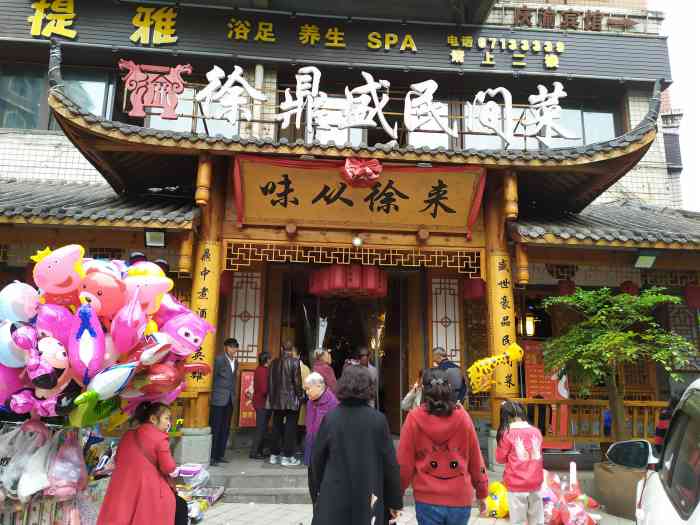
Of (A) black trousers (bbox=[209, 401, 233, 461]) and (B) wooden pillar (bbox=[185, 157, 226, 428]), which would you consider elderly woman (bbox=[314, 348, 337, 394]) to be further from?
(B) wooden pillar (bbox=[185, 157, 226, 428])

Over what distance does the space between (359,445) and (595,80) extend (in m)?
10.1

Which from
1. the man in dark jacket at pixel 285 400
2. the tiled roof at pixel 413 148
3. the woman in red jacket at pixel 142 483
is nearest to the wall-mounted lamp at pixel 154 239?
the tiled roof at pixel 413 148

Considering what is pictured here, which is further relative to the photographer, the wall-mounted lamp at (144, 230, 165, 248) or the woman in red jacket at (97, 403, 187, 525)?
the wall-mounted lamp at (144, 230, 165, 248)

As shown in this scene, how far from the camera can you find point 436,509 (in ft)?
10.3

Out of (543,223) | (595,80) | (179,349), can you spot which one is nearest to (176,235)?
(179,349)

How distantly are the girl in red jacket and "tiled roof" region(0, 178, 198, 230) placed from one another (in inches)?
182

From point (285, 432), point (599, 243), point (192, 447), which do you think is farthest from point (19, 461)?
point (599, 243)

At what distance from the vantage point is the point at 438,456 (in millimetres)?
3205

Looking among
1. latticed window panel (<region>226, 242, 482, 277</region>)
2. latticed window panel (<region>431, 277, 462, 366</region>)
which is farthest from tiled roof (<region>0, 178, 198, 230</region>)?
latticed window panel (<region>431, 277, 462, 366</region>)

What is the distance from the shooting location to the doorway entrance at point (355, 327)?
905cm

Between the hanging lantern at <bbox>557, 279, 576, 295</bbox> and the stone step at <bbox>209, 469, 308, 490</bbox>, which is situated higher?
the hanging lantern at <bbox>557, 279, 576, 295</bbox>

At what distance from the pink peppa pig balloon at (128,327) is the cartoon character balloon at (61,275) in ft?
1.20

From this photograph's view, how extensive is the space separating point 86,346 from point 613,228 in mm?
7107

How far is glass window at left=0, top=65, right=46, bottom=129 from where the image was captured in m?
9.89
